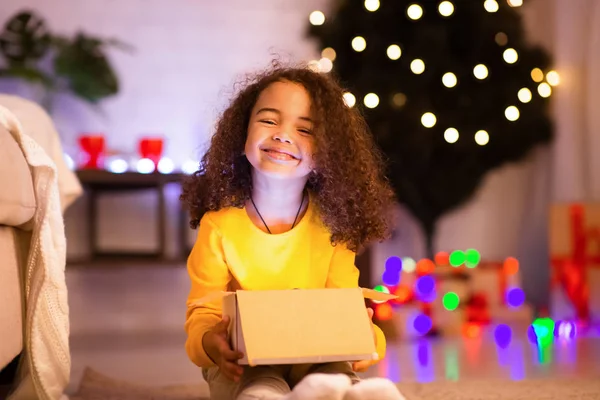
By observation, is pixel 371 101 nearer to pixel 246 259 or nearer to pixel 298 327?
pixel 246 259

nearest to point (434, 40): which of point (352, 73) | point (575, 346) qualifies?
point (352, 73)

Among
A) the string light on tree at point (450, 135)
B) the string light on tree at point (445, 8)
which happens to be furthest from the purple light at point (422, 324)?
the string light on tree at point (445, 8)

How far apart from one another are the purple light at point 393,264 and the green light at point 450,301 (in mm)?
212

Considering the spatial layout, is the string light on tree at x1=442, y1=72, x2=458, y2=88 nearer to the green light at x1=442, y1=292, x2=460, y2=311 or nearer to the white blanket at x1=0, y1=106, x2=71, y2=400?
the green light at x1=442, y1=292, x2=460, y2=311

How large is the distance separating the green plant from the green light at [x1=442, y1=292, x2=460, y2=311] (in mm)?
1361

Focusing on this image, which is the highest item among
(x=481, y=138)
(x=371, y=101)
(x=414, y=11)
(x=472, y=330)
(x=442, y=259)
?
(x=414, y=11)

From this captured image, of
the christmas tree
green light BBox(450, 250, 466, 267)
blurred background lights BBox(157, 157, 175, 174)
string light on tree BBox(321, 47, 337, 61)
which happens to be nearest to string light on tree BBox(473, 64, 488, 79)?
the christmas tree

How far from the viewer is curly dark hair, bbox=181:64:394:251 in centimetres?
133

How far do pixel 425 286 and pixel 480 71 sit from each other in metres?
0.82

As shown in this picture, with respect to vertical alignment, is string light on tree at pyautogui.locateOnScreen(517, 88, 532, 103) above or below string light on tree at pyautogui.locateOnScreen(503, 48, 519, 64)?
below

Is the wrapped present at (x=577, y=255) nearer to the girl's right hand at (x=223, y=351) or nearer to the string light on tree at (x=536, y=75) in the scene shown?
the string light on tree at (x=536, y=75)

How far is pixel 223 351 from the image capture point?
1.11 metres

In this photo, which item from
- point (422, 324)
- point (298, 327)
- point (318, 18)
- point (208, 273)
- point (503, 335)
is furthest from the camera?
point (318, 18)

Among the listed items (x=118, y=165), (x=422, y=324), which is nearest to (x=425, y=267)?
(x=422, y=324)
